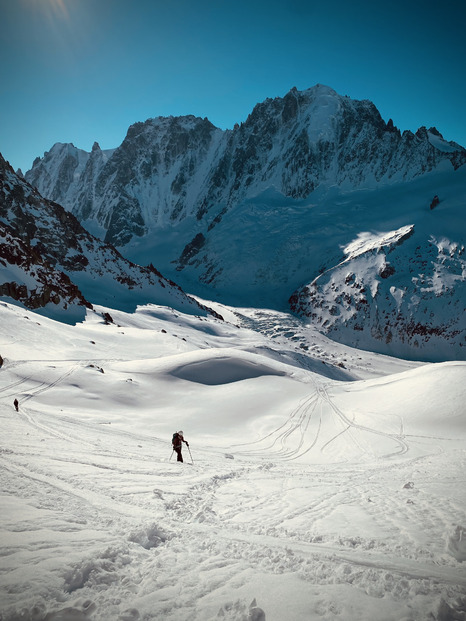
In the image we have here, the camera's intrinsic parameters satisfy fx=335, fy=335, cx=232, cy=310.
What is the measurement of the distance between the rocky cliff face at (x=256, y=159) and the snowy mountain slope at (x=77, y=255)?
7041 centimetres

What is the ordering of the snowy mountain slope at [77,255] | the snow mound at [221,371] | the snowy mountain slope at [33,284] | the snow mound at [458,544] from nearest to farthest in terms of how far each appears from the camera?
the snow mound at [458,544] < the snow mound at [221,371] < the snowy mountain slope at [33,284] < the snowy mountain slope at [77,255]

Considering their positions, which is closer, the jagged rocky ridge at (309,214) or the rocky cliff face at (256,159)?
the jagged rocky ridge at (309,214)

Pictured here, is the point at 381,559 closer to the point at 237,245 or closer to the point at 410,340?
the point at 410,340

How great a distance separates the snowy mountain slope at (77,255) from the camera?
249ft

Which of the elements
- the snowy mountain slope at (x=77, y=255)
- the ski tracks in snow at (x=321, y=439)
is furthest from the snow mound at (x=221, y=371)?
the snowy mountain slope at (x=77, y=255)

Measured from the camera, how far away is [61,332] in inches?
1439

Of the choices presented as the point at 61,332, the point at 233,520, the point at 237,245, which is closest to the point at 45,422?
the point at 233,520

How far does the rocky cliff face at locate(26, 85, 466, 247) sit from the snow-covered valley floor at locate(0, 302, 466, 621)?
130119 millimetres

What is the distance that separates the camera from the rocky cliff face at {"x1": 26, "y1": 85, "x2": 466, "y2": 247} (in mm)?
132375

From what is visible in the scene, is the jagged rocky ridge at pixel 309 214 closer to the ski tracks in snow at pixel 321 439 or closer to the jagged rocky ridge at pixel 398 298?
the jagged rocky ridge at pixel 398 298

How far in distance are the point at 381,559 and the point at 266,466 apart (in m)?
6.79

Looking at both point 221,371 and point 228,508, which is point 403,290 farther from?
point 228,508

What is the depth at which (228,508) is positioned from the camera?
686cm

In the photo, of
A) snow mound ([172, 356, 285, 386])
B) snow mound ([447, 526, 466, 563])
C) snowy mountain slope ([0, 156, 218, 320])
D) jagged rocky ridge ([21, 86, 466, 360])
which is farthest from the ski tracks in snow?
jagged rocky ridge ([21, 86, 466, 360])
